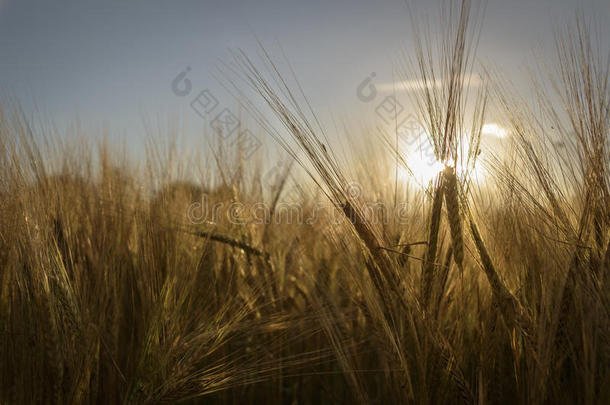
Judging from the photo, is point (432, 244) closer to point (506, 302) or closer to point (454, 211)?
point (454, 211)

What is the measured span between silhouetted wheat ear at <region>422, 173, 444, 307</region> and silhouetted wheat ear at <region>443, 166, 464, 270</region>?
0.07 feet

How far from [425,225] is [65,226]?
1.23 metres

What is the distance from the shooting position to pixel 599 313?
944 millimetres

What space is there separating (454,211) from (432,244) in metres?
0.11

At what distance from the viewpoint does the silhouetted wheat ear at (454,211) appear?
1.00m

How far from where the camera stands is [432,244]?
1.04 m

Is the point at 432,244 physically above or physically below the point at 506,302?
above

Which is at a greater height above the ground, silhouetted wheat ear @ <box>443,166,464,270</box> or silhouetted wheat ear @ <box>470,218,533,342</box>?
silhouetted wheat ear @ <box>443,166,464,270</box>

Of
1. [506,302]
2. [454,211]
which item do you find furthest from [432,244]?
[506,302]

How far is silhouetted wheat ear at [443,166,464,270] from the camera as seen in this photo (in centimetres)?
100

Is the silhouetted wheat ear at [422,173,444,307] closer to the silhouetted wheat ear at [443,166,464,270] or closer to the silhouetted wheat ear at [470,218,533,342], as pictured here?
the silhouetted wheat ear at [443,166,464,270]

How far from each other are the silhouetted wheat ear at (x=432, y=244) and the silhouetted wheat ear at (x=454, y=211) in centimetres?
2

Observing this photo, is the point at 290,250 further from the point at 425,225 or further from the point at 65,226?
the point at 65,226

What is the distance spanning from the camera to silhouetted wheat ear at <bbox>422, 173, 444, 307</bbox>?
1.03 meters
